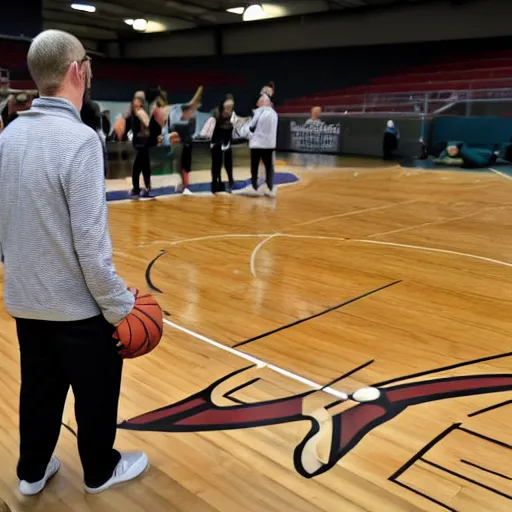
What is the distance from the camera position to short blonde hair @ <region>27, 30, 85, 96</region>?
165cm

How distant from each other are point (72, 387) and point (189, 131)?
23.1 feet

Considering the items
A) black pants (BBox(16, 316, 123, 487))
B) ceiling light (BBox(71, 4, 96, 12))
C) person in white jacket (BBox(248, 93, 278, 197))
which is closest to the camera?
black pants (BBox(16, 316, 123, 487))

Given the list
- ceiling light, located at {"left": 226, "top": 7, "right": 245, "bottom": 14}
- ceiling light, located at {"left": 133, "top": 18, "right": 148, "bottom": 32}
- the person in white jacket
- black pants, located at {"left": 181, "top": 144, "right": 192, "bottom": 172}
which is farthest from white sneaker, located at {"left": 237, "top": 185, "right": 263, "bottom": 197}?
ceiling light, located at {"left": 133, "top": 18, "right": 148, "bottom": 32}

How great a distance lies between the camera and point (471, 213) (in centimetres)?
766

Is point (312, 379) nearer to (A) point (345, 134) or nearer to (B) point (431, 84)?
(A) point (345, 134)

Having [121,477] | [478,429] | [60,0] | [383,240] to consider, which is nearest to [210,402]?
[121,477]

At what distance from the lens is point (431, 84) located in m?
17.8

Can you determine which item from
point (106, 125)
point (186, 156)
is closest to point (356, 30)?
point (106, 125)

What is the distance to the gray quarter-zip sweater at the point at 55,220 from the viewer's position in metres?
1.64

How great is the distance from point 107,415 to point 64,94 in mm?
1008

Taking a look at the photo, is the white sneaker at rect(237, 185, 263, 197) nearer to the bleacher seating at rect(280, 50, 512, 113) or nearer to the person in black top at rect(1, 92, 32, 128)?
the person in black top at rect(1, 92, 32, 128)

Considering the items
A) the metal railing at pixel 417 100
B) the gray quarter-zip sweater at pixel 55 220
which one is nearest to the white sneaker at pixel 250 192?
the gray quarter-zip sweater at pixel 55 220

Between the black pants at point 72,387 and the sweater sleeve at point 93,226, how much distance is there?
4.5 inches

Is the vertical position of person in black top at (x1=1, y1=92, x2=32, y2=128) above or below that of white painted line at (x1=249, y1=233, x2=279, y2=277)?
above
